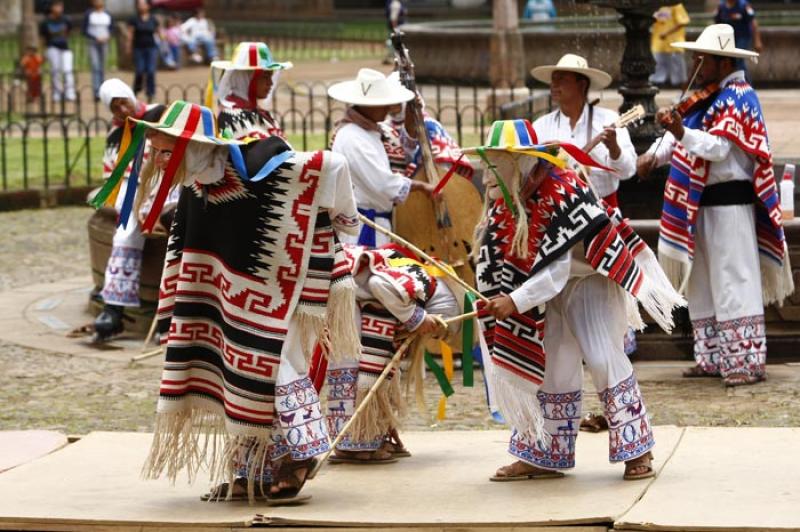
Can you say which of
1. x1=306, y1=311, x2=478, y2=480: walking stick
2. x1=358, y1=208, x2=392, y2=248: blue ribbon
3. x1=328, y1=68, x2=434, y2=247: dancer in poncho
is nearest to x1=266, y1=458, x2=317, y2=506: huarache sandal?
x1=306, y1=311, x2=478, y2=480: walking stick

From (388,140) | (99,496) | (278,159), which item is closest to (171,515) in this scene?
(99,496)

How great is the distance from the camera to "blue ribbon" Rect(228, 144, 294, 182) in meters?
7.14

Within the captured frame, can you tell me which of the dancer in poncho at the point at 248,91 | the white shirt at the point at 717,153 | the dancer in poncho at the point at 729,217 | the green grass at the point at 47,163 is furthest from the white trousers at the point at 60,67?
the dancer in poncho at the point at 729,217

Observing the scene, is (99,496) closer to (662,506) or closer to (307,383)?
(307,383)

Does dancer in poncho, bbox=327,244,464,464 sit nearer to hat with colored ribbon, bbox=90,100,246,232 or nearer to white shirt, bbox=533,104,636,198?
hat with colored ribbon, bbox=90,100,246,232

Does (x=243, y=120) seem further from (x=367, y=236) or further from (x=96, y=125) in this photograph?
(x=96, y=125)

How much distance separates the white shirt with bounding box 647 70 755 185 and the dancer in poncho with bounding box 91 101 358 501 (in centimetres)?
297

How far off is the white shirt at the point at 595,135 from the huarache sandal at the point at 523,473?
2.52 m

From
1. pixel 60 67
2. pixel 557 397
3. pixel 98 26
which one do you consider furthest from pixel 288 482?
pixel 60 67

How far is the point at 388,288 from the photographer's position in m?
7.99

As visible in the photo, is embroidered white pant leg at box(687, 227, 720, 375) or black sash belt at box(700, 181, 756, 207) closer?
black sash belt at box(700, 181, 756, 207)

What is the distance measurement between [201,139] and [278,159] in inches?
12.3

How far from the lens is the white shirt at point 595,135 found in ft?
32.3

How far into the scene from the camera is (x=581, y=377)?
764 centimetres
